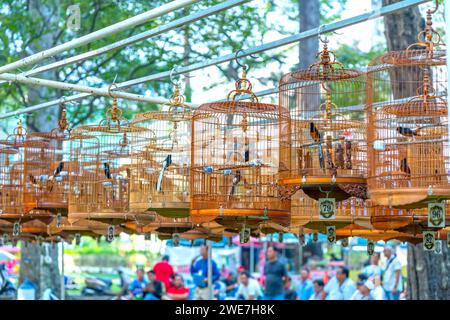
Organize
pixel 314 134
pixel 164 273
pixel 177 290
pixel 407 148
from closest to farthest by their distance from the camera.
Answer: pixel 407 148 < pixel 314 134 < pixel 177 290 < pixel 164 273

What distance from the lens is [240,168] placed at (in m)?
10.2

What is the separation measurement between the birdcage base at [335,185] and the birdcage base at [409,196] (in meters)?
0.55

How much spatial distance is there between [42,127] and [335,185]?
1526 cm

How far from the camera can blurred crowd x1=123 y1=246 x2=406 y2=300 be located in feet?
60.5

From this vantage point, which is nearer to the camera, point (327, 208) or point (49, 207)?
point (327, 208)

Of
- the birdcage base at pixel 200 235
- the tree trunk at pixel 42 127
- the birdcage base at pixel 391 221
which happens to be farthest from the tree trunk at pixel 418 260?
the tree trunk at pixel 42 127

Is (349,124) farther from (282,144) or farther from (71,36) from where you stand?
(71,36)

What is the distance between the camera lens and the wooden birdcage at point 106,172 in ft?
39.7

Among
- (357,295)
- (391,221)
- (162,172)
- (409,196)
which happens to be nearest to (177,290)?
(357,295)

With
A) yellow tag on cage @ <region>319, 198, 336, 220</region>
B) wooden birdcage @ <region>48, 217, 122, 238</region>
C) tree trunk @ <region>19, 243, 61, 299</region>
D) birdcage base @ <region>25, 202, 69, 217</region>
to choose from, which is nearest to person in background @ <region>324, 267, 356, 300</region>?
wooden birdcage @ <region>48, 217, 122, 238</region>

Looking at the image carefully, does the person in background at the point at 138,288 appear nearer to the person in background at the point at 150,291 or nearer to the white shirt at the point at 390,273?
the person in background at the point at 150,291

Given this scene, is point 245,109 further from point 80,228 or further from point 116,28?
point 80,228

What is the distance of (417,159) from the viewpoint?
9031 mm
